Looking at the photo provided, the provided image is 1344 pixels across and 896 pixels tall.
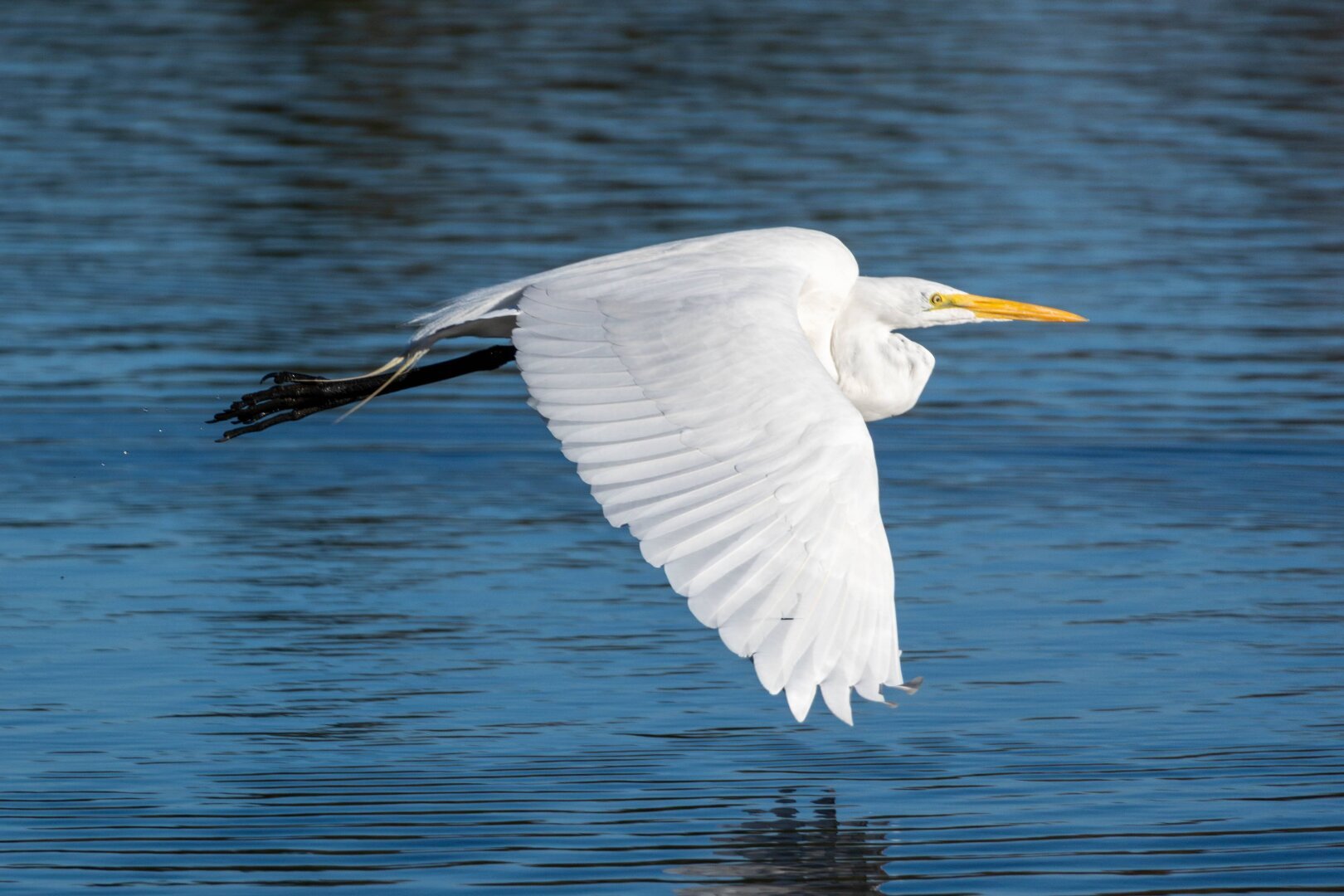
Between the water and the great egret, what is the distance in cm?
105

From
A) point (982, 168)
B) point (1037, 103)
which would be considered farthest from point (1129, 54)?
point (982, 168)

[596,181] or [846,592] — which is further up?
[846,592]

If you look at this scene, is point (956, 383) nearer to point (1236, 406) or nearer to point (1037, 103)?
point (1236, 406)

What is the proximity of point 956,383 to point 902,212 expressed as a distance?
11.4 ft

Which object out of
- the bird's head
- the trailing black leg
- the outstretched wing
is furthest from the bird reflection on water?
the trailing black leg

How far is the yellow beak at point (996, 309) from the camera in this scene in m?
7.23

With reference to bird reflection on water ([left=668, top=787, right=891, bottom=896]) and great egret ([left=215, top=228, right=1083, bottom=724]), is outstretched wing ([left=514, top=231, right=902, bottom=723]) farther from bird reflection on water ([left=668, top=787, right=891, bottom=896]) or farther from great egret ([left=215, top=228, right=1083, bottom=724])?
bird reflection on water ([left=668, top=787, right=891, bottom=896])

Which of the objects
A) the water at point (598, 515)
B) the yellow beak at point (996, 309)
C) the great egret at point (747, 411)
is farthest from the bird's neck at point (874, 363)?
the water at point (598, 515)

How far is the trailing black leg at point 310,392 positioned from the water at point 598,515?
2.52ft

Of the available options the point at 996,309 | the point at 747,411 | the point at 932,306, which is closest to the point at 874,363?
the point at 932,306

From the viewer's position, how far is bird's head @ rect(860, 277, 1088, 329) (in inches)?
277

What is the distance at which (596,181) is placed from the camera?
16.0 meters

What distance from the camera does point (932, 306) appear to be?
7172 millimetres

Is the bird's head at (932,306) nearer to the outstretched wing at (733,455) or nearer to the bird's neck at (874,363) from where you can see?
the bird's neck at (874,363)
